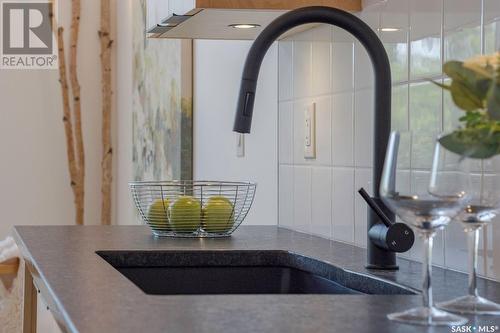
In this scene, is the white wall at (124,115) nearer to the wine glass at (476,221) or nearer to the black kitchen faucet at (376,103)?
the black kitchen faucet at (376,103)

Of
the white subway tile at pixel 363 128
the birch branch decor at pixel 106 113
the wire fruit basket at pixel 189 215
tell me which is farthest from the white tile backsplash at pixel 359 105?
the birch branch decor at pixel 106 113

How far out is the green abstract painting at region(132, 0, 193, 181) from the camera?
136 inches

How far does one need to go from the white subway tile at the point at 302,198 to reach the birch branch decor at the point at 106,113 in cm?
265

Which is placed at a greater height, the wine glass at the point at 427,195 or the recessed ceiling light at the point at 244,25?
the recessed ceiling light at the point at 244,25

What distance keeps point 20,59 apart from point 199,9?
10.6ft

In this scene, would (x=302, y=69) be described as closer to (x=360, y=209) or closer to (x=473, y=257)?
(x=360, y=209)

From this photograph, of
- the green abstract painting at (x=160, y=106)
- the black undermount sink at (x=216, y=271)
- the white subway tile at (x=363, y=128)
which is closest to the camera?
the black undermount sink at (x=216, y=271)

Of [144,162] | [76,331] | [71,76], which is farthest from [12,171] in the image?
[76,331]

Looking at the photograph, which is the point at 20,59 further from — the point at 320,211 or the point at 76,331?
the point at 76,331

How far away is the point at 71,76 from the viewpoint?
4.83 metres

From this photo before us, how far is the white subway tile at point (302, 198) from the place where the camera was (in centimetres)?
223

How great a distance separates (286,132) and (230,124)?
620 millimetres

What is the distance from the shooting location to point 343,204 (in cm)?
200

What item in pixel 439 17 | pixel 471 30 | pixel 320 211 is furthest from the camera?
pixel 320 211
